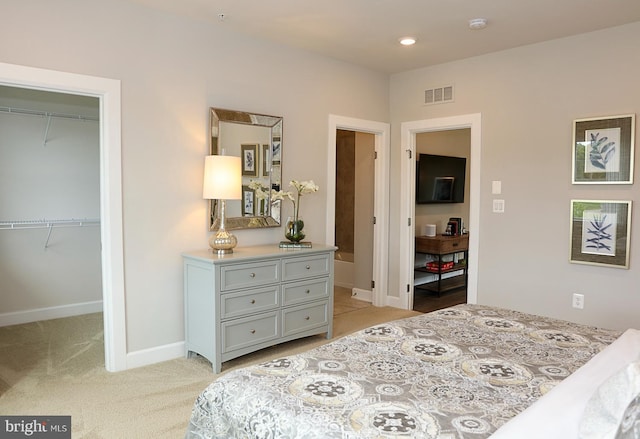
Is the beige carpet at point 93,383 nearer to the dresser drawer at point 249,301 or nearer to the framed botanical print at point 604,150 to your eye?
the dresser drawer at point 249,301

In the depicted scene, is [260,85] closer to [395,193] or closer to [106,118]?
[106,118]

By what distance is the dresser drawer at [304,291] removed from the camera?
3.75 m

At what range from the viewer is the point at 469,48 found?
4250mm

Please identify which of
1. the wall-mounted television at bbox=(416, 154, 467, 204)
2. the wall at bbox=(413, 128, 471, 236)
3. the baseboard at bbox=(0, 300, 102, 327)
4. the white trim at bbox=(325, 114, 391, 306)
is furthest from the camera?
the wall at bbox=(413, 128, 471, 236)

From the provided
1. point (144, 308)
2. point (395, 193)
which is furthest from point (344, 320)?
point (144, 308)

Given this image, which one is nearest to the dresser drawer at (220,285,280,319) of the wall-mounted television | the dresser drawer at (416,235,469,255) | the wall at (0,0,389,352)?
the wall at (0,0,389,352)

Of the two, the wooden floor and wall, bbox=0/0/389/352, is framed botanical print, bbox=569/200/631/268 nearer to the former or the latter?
the wooden floor

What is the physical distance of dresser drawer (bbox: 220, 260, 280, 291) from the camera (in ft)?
10.9

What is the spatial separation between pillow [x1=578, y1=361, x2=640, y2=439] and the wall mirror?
10.2 ft

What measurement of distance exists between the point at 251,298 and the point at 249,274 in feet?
0.62

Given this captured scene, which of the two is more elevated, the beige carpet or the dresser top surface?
the dresser top surface

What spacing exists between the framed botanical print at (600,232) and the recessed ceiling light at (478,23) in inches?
66.2

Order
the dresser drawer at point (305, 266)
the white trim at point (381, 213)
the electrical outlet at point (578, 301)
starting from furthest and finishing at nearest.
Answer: the white trim at point (381, 213) → the electrical outlet at point (578, 301) → the dresser drawer at point (305, 266)

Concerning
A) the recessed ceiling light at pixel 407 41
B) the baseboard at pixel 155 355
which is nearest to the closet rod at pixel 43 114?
the baseboard at pixel 155 355
